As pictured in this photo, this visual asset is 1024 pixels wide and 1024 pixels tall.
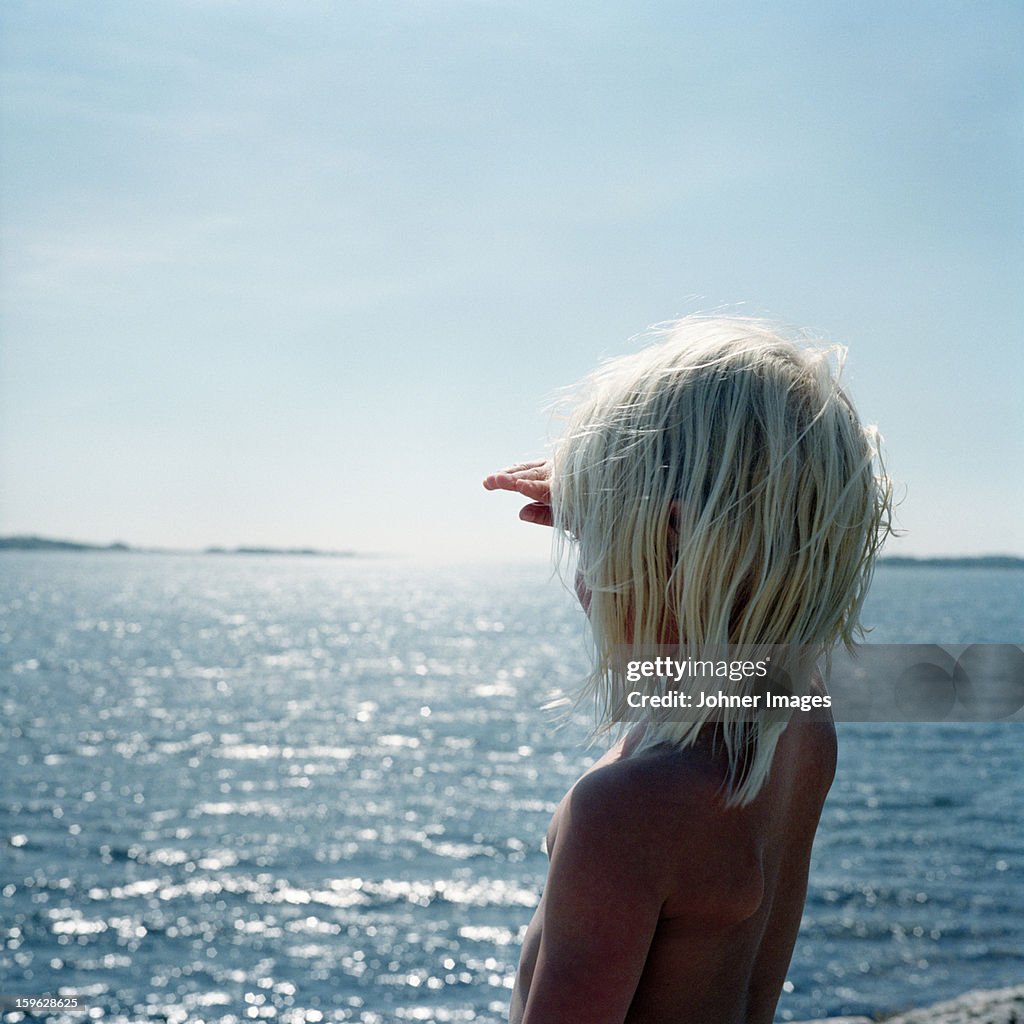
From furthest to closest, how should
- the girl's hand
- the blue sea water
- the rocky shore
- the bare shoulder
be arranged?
the blue sea water
the rocky shore
the girl's hand
the bare shoulder

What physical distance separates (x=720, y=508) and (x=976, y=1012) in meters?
6.97

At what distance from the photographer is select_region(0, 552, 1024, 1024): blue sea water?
11523 mm

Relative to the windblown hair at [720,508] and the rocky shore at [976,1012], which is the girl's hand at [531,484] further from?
the rocky shore at [976,1012]

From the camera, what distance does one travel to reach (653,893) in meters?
1.21

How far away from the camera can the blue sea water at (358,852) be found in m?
11.5

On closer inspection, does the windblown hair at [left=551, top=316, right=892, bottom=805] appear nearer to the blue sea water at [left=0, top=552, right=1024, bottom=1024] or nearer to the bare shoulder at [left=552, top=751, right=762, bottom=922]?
the bare shoulder at [left=552, top=751, right=762, bottom=922]

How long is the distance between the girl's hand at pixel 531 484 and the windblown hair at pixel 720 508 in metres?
0.13

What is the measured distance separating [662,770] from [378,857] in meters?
16.6

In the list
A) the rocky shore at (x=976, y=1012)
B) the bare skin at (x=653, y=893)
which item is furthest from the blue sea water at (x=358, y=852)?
the rocky shore at (x=976, y=1012)

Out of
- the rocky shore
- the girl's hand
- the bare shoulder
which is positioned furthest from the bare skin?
the rocky shore

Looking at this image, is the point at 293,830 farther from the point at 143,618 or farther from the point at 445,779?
the point at 143,618

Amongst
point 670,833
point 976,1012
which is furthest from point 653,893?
point 976,1012

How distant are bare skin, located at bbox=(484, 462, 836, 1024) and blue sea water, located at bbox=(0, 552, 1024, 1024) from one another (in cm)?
47

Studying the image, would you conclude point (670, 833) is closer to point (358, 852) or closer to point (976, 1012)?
point (976, 1012)
